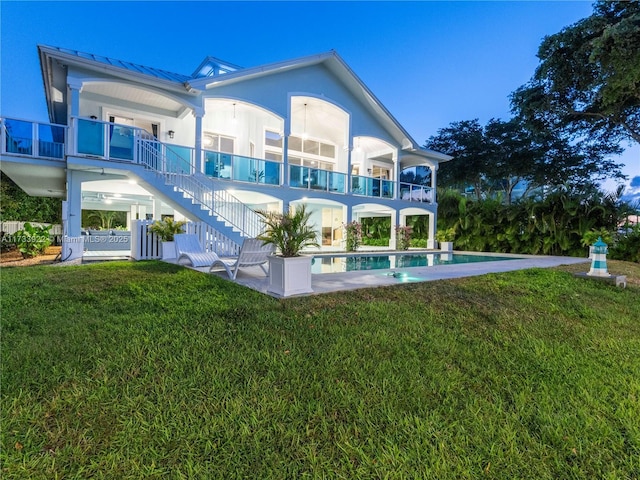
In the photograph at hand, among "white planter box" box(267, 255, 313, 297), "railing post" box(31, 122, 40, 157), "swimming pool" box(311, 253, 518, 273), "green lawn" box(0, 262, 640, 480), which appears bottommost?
"green lawn" box(0, 262, 640, 480)

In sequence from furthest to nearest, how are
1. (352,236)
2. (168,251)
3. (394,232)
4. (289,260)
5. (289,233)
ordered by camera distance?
1. (394,232)
2. (352,236)
3. (168,251)
4. (289,233)
5. (289,260)

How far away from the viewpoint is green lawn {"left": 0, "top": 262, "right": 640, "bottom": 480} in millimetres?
2121

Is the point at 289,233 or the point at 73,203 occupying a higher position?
the point at 73,203

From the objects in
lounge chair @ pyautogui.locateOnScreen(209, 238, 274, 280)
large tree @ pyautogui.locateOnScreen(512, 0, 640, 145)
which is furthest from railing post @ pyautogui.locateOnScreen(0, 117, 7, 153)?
large tree @ pyautogui.locateOnScreen(512, 0, 640, 145)

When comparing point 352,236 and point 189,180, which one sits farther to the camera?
point 352,236

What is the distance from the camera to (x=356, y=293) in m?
5.65

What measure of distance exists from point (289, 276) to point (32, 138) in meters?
9.65

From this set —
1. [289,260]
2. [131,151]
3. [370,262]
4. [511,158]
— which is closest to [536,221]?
[370,262]

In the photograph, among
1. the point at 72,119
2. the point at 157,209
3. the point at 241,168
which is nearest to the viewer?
the point at 72,119

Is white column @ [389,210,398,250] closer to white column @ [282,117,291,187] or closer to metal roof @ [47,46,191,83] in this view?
white column @ [282,117,291,187]

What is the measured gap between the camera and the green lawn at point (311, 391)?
2121mm

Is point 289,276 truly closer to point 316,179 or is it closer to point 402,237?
point 316,179

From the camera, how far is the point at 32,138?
31.3ft

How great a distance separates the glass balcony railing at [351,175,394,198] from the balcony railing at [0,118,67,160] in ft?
39.0
